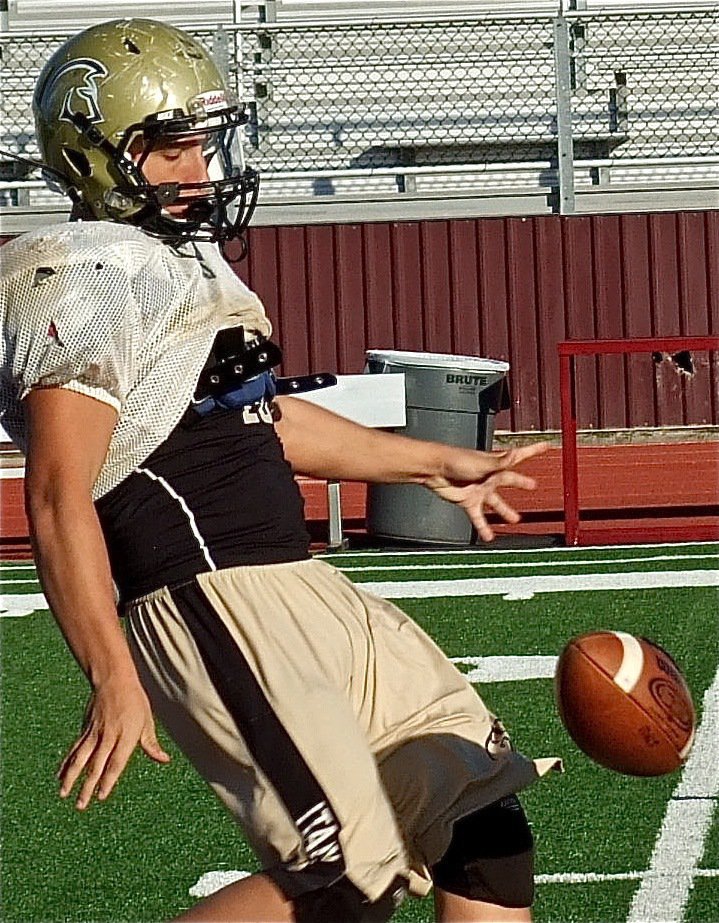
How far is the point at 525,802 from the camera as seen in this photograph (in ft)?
13.3

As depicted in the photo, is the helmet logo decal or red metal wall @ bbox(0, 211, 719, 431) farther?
red metal wall @ bbox(0, 211, 719, 431)

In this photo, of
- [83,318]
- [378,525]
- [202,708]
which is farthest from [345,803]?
[378,525]

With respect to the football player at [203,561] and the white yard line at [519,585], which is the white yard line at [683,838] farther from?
the white yard line at [519,585]

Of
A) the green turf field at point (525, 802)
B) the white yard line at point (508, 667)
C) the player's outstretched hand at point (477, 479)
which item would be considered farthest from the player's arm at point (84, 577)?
the white yard line at point (508, 667)

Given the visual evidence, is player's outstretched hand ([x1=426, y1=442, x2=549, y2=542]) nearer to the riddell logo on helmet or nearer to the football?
the football

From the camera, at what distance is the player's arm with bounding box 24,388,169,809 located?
1916 millimetres

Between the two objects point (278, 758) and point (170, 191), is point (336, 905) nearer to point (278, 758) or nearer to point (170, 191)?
point (278, 758)

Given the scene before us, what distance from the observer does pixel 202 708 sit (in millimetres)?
2133

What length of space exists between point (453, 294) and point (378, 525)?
6.44 m

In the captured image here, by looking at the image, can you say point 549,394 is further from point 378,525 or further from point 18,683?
point 18,683

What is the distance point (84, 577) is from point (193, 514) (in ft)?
0.94

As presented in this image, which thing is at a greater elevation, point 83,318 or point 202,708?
point 83,318

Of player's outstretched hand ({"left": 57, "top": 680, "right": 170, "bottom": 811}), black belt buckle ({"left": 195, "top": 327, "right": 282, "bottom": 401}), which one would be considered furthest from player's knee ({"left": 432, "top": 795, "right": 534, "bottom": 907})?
black belt buckle ({"left": 195, "top": 327, "right": 282, "bottom": 401})

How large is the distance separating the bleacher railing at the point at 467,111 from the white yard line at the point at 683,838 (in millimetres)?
11239
